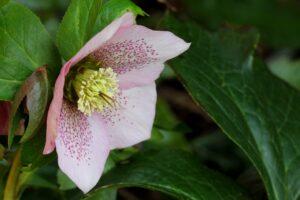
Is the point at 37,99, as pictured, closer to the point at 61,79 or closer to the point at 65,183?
the point at 61,79

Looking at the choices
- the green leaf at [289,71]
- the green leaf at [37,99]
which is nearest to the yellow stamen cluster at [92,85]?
the green leaf at [37,99]

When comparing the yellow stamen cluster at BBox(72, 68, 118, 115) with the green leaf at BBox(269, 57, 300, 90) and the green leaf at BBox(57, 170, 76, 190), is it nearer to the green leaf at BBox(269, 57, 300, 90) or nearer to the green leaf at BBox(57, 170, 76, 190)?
the green leaf at BBox(57, 170, 76, 190)

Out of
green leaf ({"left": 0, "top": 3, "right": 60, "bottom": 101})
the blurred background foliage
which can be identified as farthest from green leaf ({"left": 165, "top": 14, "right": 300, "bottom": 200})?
green leaf ({"left": 0, "top": 3, "right": 60, "bottom": 101})

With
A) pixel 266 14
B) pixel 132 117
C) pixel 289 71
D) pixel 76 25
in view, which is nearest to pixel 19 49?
pixel 76 25

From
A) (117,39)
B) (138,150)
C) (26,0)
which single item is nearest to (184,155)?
(138,150)

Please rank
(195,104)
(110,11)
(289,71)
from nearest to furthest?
1. (110,11)
2. (195,104)
3. (289,71)

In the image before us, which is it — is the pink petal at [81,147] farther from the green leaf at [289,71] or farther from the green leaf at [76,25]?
the green leaf at [289,71]

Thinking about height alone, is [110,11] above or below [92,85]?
above
